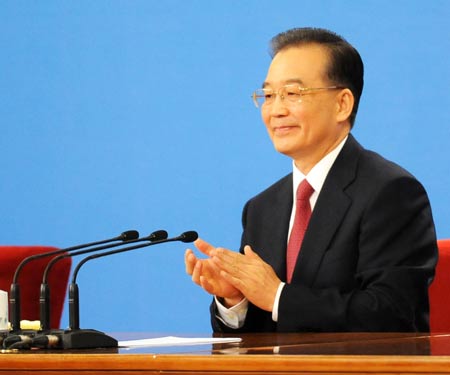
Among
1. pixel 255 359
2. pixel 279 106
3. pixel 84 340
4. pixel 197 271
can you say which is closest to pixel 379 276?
pixel 197 271

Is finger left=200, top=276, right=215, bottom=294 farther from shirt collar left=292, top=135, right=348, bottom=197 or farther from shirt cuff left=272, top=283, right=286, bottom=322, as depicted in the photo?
shirt collar left=292, top=135, right=348, bottom=197

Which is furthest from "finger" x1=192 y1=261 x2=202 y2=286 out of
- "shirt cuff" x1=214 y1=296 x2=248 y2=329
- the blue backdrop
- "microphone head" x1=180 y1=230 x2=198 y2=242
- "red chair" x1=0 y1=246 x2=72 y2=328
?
the blue backdrop

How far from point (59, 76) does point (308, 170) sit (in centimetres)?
146

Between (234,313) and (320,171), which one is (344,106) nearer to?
(320,171)

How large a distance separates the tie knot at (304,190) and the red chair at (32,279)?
75 centimetres

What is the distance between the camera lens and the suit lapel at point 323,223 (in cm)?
249

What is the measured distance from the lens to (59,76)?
3.82 meters

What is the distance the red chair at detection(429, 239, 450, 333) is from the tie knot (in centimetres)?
37

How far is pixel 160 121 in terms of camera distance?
3664 mm

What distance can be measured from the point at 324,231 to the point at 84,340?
0.89 meters

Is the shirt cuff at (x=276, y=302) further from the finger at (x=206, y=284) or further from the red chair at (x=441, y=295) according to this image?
the red chair at (x=441, y=295)

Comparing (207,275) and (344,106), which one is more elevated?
(344,106)

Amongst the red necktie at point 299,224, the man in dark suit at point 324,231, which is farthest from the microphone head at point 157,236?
the red necktie at point 299,224

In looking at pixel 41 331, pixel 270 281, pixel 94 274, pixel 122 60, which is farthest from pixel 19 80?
pixel 41 331
